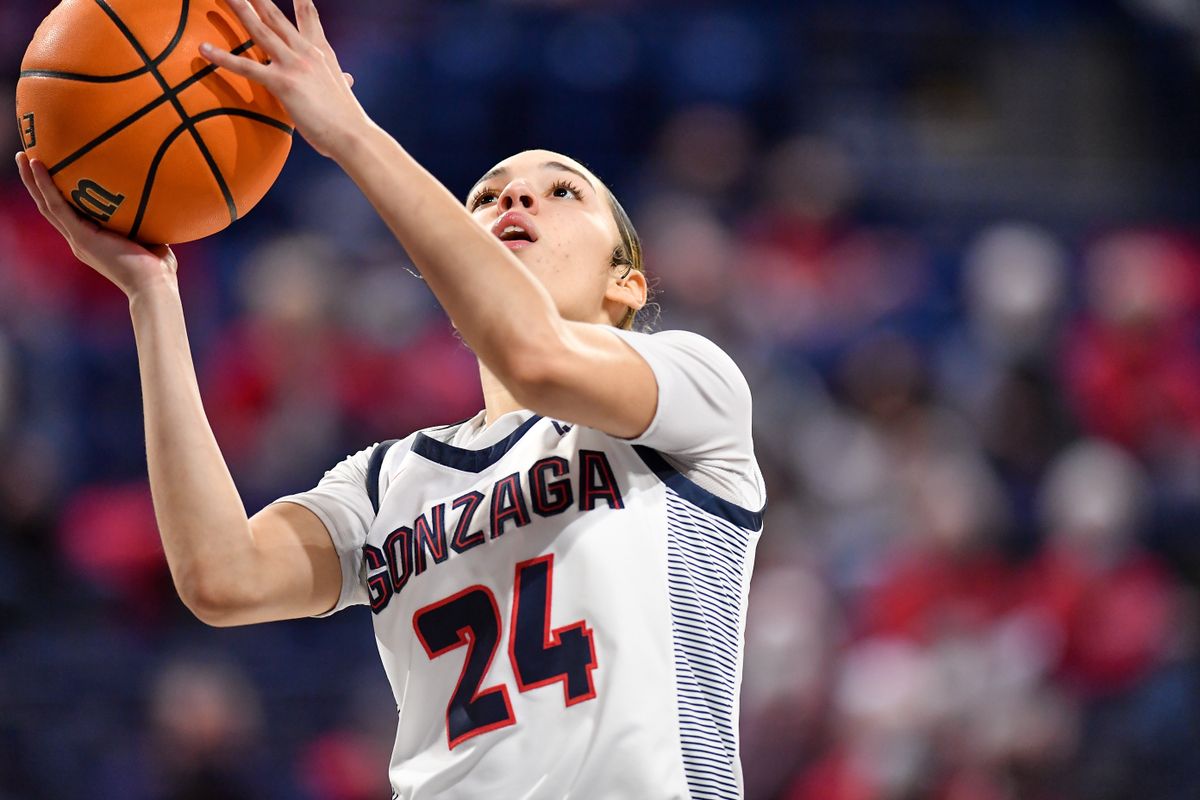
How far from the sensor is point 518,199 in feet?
10.1

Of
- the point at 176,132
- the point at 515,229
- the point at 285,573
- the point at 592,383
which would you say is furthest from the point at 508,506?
the point at 176,132

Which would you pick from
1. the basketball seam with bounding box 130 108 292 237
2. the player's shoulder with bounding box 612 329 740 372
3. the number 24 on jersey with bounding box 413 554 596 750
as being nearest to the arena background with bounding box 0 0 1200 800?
the number 24 on jersey with bounding box 413 554 596 750

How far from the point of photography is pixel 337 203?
28.1 ft

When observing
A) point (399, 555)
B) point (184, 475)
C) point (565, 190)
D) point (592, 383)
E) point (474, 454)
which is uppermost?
point (565, 190)

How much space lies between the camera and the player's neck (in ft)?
10.1

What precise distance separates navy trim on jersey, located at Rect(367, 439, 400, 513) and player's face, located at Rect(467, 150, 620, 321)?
1.75 feet

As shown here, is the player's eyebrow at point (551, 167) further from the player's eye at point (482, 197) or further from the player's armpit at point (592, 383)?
the player's armpit at point (592, 383)

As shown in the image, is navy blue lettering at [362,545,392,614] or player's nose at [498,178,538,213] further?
player's nose at [498,178,538,213]

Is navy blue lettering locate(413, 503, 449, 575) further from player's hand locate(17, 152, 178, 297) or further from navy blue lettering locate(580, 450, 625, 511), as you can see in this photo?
player's hand locate(17, 152, 178, 297)

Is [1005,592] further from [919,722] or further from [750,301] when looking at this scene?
[750,301]

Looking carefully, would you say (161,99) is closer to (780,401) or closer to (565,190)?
(565,190)

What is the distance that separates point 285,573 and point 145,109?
0.95m

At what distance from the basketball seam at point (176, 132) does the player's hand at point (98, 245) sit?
0.34 feet

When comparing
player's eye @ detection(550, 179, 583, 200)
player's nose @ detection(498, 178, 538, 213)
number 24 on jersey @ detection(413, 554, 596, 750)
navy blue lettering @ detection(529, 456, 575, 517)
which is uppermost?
player's eye @ detection(550, 179, 583, 200)
